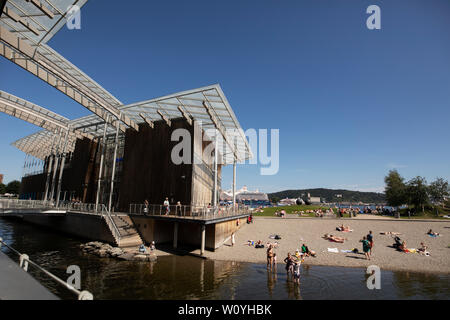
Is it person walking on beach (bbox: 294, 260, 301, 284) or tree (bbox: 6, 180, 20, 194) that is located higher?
tree (bbox: 6, 180, 20, 194)

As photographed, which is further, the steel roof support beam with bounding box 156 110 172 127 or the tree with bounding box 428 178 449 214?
the tree with bounding box 428 178 449 214

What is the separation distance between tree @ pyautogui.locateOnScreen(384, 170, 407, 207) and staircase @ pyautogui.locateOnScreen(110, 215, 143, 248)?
155ft

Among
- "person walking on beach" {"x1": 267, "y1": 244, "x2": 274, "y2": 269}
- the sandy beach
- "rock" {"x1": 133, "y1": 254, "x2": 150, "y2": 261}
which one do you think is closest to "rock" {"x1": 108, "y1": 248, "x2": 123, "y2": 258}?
"rock" {"x1": 133, "y1": 254, "x2": 150, "y2": 261}

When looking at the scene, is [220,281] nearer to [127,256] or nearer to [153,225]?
[127,256]

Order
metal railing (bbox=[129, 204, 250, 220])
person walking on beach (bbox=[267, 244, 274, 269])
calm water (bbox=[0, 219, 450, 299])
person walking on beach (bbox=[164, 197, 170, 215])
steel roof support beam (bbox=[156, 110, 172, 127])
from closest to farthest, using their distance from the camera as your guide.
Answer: calm water (bbox=[0, 219, 450, 299])
person walking on beach (bbox=[267, 244, 274, 269])
metal railing (bbox=[129, 204, 250, 220])
person walking on beach (bbox=[164, 197, 170, 215])
steel roof support beam (bbox=[156, 110, 172, 127])

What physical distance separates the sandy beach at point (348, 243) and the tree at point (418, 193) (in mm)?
18367

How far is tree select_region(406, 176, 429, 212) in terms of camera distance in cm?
3991

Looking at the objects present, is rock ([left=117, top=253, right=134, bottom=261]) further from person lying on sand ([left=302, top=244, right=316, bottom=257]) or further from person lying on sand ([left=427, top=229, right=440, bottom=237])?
person lying on sand ([left=427, top=229, right=440, bottom=237])

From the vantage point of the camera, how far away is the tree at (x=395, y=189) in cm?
4517

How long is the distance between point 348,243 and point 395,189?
40614mm

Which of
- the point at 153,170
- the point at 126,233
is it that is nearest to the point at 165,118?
the point at 153,170

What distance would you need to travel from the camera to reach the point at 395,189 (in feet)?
168
